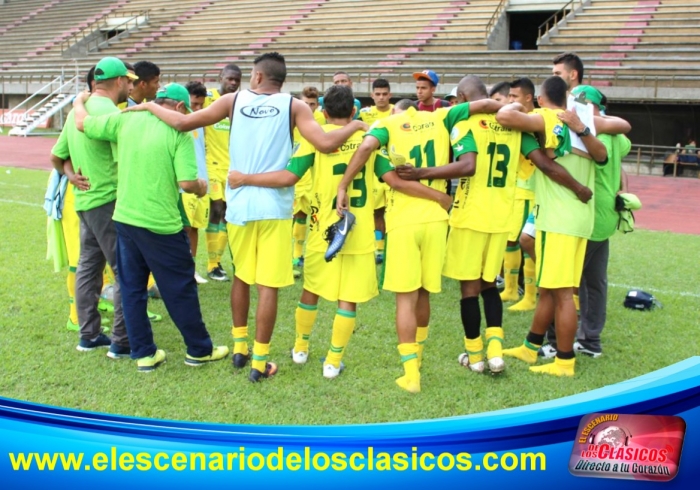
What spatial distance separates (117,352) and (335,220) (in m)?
1.95

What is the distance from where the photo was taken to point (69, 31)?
38188 millimetres

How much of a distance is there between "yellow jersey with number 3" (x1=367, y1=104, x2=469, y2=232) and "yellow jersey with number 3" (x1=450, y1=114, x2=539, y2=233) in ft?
0.34

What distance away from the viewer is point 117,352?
493cm

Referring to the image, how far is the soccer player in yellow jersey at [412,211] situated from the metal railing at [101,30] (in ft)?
116

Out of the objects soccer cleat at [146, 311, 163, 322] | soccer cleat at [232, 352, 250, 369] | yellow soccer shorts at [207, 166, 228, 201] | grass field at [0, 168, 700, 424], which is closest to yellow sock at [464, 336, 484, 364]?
grass field at [0, 168, 700, 424]

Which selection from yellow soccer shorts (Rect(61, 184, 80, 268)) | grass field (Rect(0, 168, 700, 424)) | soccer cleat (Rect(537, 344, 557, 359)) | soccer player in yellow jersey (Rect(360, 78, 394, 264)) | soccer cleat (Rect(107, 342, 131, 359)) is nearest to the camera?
grass field (Rect(0, 168, 700, 424))

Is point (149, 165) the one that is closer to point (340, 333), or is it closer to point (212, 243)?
point (340, 333)

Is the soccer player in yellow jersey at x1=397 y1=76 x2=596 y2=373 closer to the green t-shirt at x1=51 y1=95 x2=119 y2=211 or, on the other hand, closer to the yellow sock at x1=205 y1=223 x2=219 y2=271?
the green t-shirt at x1=51 y1=95 x2=119 y2=211

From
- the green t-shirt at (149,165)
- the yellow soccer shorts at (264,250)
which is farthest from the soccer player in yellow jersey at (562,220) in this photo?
the green t-shirt at (149,165)

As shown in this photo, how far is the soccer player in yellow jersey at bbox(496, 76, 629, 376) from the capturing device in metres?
4.57

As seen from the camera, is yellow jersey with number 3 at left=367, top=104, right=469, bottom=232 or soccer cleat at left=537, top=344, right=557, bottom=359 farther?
soccer cleat at left=537, top=344, right=557, bottom=359

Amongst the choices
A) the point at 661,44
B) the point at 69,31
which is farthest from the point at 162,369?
the point at 69,31

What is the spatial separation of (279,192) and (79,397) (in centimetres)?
188

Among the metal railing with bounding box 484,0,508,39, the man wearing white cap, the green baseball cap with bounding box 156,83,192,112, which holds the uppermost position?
the metal railing with bounding box 484,0,508,39
